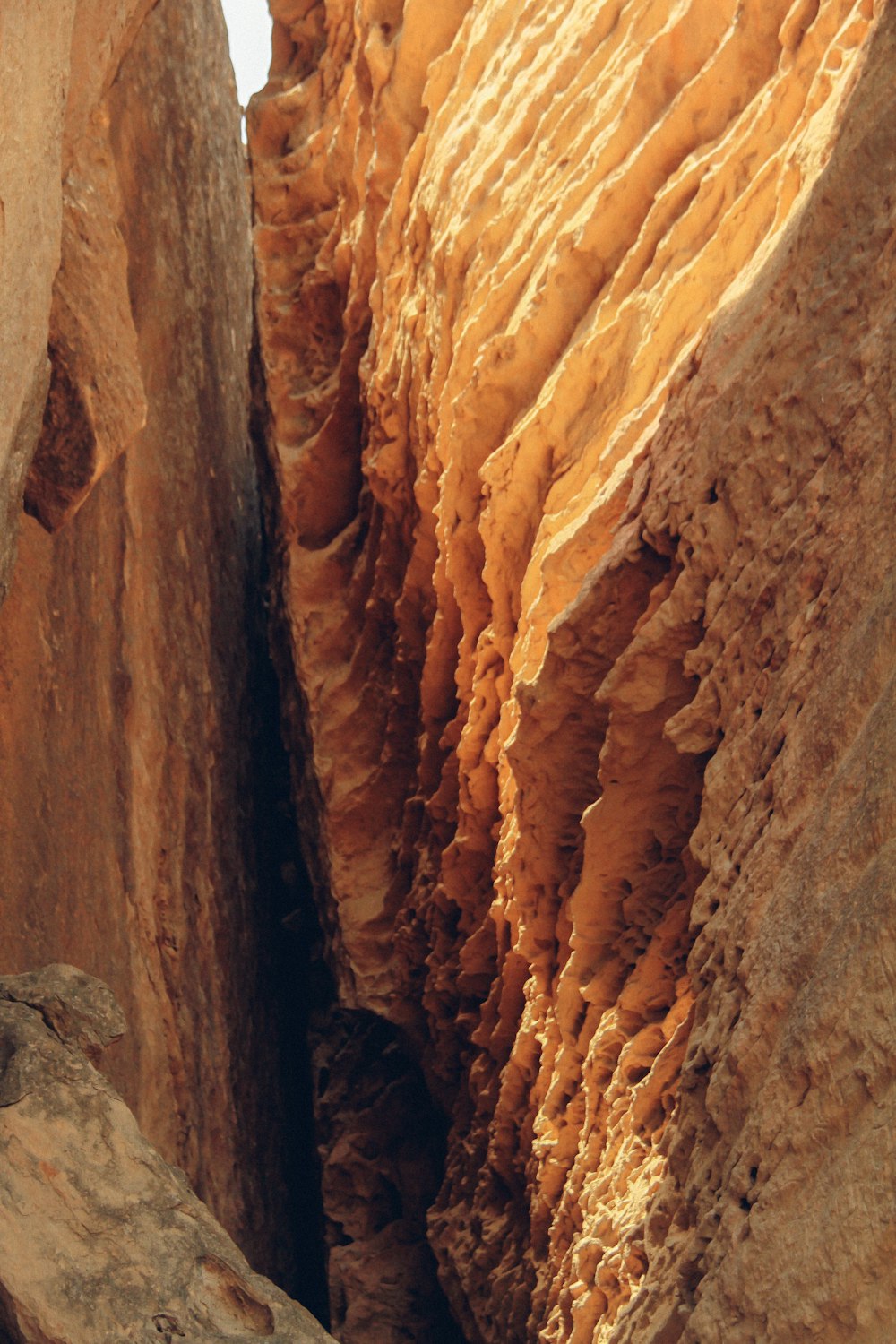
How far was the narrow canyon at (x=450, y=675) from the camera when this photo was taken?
152 inches

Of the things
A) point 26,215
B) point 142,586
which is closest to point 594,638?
point 26,215

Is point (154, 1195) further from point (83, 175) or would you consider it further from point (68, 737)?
point (83, 175)

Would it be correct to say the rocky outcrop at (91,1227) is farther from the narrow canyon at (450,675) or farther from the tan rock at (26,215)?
the tan rock at (26,215)

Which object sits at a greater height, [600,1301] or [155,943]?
[155,943]

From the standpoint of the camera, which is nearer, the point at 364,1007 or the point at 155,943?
the point at 155,943

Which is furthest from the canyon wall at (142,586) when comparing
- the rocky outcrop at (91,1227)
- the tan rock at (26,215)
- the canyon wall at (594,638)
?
the rocky outcrop at (91,1227)

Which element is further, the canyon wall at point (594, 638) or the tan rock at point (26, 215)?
the tan rock at point (26, 215)

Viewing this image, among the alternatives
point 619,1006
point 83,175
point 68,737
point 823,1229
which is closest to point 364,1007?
point 68,737

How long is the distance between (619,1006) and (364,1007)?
9.29ft

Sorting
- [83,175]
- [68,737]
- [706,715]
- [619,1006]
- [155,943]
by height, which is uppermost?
[83,175]

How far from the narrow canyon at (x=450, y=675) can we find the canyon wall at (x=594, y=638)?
0.02 m

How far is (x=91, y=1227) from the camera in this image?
4.04m

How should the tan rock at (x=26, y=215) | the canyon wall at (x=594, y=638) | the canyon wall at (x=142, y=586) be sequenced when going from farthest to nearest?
the canyon wall at (x=142, y=586), the tan rock at (x=26, y=215), the canyon wall at (x=594, y=638)

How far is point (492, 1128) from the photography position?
6.38m
